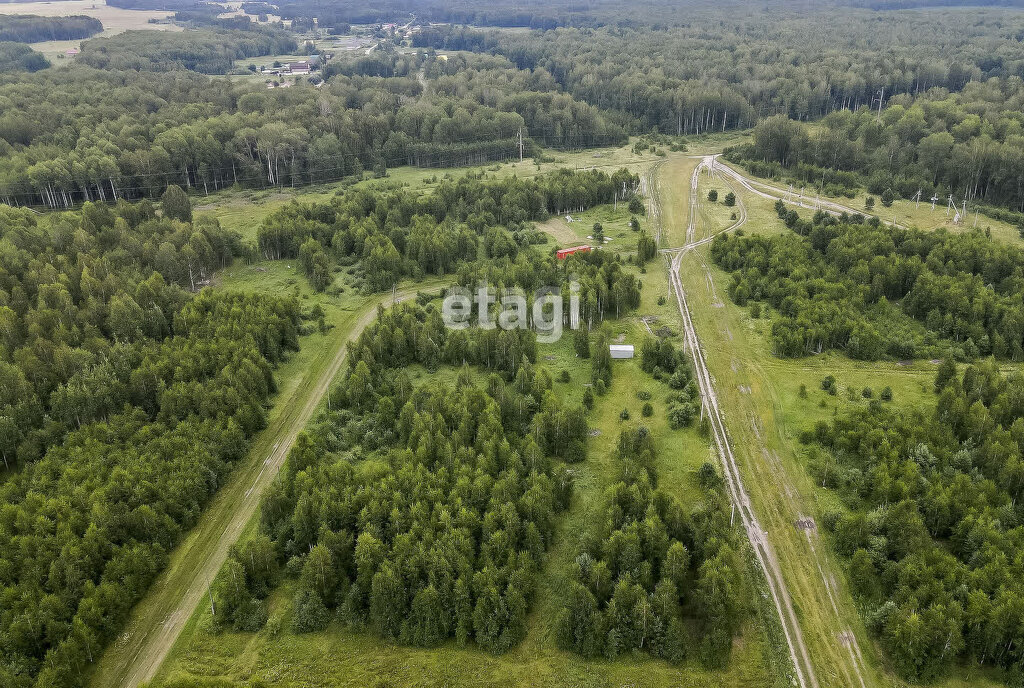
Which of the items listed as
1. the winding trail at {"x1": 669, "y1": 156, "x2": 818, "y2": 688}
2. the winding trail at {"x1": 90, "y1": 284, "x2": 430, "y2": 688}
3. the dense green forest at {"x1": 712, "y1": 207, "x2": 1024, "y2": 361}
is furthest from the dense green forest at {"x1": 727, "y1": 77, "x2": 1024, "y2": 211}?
the winding trail at {"x1": 90, "y1": 284, "x2": 430, "y2": 688}

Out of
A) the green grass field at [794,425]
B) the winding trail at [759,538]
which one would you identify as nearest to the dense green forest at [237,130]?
the winding trail at [759,538]

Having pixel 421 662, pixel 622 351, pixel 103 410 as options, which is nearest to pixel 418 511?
pixel 421 662

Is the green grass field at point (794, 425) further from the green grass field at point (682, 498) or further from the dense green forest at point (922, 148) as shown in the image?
the dense green forest at point (922, 148)

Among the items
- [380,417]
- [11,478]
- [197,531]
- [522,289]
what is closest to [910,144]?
[522,289]

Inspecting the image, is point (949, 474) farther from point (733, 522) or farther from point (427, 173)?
point (427, 173)

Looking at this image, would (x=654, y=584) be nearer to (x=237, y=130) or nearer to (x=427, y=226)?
(x=427, y=226)

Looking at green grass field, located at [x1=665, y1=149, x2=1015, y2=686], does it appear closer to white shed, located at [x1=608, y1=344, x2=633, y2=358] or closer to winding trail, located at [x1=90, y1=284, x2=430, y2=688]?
white shed, located at [x1=608, y1=344, x2=633, y2=358]
